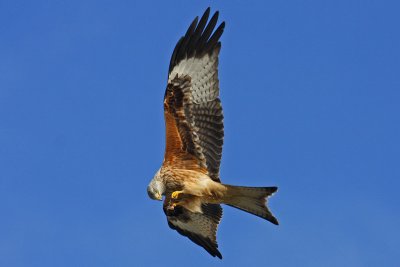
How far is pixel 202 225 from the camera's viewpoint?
1049 centimetres

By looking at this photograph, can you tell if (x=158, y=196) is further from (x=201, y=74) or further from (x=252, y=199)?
(x=201, y=74)

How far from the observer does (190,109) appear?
9969 millimetres

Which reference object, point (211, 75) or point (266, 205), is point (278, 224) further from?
point (211, 75)

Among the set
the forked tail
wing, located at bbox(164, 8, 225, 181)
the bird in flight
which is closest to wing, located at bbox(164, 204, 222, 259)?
the bird in flight

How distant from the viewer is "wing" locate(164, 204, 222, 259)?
10406 millimetres

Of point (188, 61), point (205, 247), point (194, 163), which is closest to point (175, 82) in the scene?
point (188, 61)

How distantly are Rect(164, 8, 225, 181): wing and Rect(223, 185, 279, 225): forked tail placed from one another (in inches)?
19.7

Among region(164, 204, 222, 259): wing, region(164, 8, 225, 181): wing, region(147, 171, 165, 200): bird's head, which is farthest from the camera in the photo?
region(164, 204, 222, 259): wing

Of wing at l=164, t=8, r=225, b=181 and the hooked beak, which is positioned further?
wing at l=164, t=8, r=225, b=181

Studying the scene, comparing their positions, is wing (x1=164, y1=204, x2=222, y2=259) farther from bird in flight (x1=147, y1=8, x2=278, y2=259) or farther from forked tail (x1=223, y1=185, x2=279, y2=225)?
forked tail (x1=223, y1=185, x2=279, y2=225)

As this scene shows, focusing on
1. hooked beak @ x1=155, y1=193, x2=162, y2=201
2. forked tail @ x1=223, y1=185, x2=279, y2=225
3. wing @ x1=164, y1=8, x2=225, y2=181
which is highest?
wing @ x1=164, y1=8, x2=225, y2=181

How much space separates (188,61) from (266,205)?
2.46m

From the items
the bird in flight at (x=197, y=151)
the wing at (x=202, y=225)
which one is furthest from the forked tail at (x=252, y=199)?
the wing at (x=202, y=225)

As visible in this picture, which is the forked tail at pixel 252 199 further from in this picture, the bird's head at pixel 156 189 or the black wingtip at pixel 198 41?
the black wingtip at pixel 198 41
